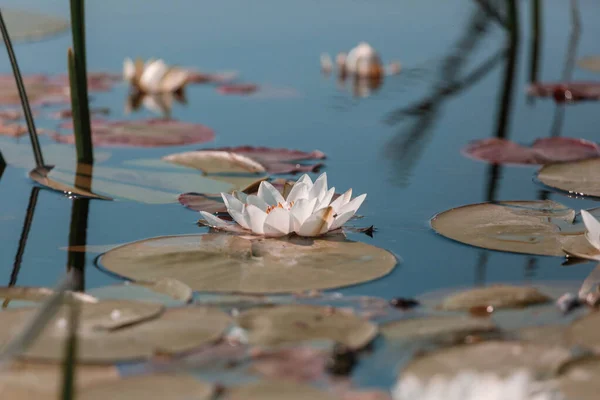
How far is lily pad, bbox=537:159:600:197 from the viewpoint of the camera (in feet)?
7.25

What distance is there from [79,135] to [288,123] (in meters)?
0.84

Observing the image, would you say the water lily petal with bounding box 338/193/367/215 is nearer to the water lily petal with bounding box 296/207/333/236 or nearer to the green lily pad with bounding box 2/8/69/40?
the water lily petal with bounding box 296/207/333/236

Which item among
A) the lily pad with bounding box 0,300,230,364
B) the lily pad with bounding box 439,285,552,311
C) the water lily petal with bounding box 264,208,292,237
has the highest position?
the water lily petal with bounding box 264,208,292,237

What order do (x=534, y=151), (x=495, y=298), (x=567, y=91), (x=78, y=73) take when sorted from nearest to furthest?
(x=495, y=298), (x=78, y=73), (x=534, y=151), (x=567, y=91)

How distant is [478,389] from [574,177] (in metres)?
1.35

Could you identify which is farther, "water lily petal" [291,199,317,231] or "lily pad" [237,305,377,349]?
"water lily petal" [291,199,317,231]

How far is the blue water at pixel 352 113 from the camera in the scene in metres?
1.82

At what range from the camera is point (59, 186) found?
2250 millimetres

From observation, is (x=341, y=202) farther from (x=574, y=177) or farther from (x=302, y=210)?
(x=574, y=177)

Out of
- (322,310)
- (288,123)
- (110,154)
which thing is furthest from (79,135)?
(322,310)

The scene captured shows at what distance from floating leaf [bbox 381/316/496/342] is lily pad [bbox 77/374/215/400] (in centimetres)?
36

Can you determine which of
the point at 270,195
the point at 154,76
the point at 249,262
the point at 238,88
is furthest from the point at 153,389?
the point at 154,76

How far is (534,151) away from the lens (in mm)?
2582

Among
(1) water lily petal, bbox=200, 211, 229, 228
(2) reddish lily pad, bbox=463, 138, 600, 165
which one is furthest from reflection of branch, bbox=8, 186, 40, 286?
(2) reddish lily pad, bbox=463, 138, 600, 165
